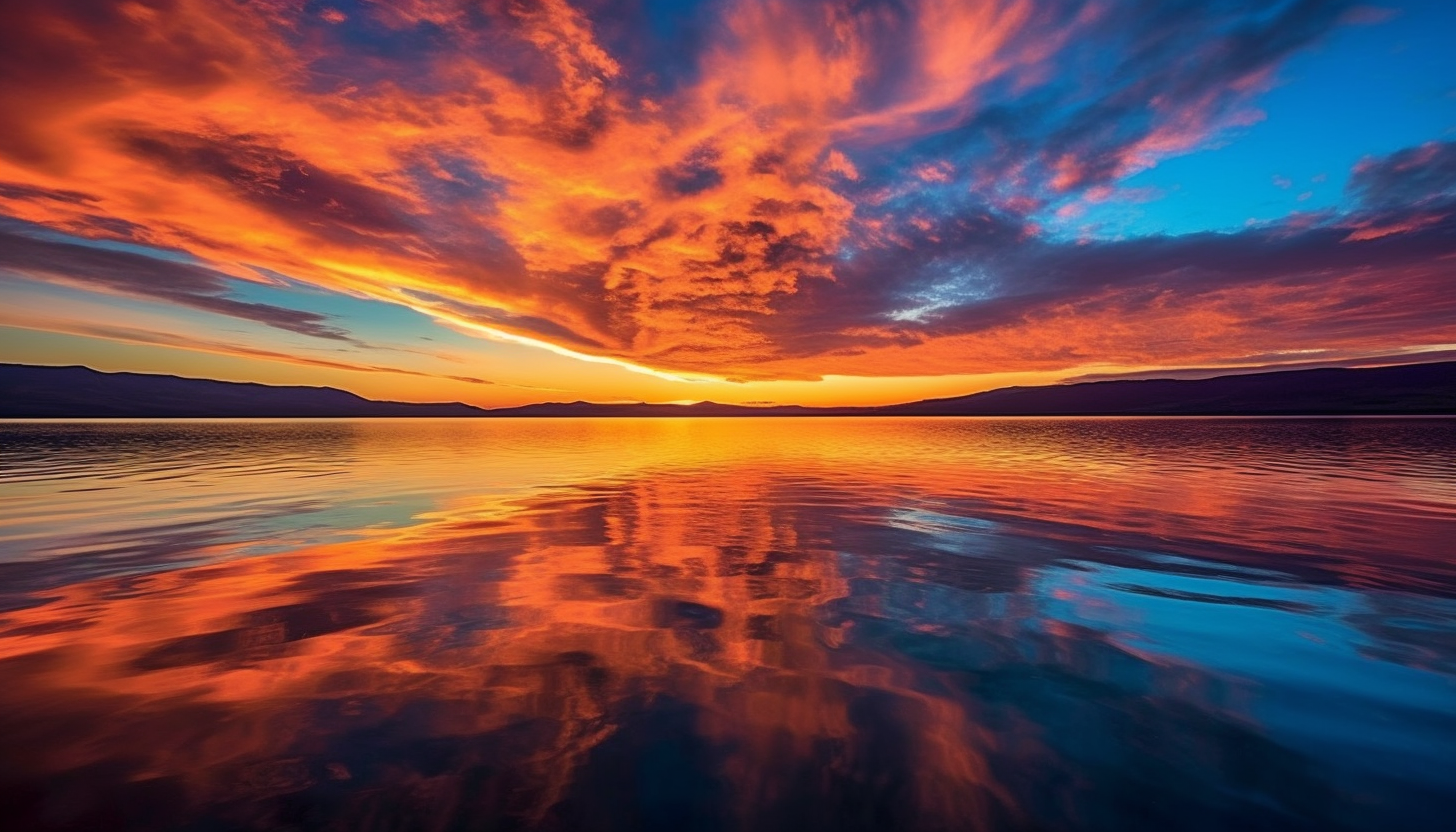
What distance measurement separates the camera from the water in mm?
4598

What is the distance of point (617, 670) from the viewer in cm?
699

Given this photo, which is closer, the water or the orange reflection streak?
the water

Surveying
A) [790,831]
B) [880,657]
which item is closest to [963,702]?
[880,657]

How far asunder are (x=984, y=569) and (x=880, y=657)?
17.9ft

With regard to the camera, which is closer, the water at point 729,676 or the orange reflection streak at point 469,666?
the water at point 729,676

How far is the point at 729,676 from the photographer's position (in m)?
6.85

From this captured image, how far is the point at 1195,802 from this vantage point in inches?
180

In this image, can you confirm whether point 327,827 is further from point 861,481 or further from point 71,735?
point 861,481

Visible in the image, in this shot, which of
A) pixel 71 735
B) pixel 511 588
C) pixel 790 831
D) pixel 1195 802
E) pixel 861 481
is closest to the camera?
pixel 790 831

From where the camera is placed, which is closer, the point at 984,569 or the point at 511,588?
the point at 511,588

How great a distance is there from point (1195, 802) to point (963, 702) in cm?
202

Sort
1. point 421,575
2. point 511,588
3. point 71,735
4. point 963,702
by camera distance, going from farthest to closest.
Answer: point 421,575, point 511,588, point 963,702, point 71,735

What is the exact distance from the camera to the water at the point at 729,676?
4.60 meters

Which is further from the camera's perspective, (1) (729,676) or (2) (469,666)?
(2) (469,666)
